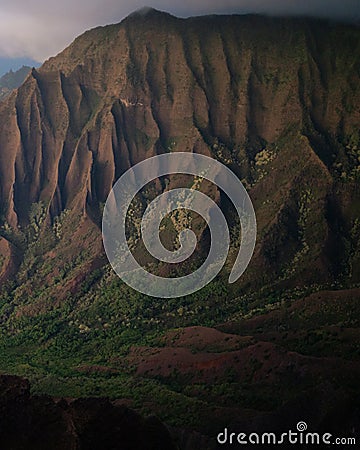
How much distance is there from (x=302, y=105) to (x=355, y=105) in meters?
5.24

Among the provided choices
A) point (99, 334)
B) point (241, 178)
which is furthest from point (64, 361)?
point (241, 178)

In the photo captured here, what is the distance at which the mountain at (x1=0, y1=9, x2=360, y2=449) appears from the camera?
110 ft

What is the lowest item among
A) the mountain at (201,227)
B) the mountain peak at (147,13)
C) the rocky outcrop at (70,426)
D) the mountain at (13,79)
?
the rocky outcrop at (70,426)

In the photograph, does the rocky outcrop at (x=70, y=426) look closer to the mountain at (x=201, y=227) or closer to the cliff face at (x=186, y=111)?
the mountain at (x=201, y=227)

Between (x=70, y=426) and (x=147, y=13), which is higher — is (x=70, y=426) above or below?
below

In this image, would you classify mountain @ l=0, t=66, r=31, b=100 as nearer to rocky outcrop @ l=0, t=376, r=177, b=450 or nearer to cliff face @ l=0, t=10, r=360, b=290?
cliff face @ l=0, t=10, r=360, b=290

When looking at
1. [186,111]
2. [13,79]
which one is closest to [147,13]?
[186,111]

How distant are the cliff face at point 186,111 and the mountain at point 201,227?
0.54ft

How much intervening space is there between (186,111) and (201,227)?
16.6 m

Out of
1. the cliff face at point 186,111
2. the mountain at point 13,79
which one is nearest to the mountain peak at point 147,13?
the cliff face at point 186,111

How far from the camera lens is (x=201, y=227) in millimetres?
50750

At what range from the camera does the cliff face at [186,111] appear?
53.7 metres

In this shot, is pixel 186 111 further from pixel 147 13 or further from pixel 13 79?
pixel 13 79

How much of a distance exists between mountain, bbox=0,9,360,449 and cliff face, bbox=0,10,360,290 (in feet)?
0.54
